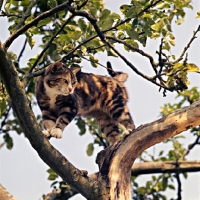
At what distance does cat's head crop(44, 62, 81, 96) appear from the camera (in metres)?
4.85

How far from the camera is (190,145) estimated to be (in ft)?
19.9

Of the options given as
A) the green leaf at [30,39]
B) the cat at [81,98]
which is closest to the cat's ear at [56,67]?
the cat at [81,98]

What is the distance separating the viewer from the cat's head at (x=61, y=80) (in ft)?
15.9

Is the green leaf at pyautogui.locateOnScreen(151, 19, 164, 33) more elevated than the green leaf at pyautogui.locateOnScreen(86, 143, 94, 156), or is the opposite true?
the green leaf at pyautogui.locateOnScreen(86, 143, 94, 156)

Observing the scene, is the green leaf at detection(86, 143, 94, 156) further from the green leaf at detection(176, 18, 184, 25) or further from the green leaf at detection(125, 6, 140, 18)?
the green leaf at detection(125, 6, 140, 18)

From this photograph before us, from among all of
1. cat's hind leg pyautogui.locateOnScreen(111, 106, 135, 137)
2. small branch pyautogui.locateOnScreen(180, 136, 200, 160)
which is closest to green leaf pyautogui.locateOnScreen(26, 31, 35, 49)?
cat's hind leg pyautogui.locateOnScreen(111, 106, 135, 137)

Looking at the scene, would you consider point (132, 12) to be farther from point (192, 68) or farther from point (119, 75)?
point (119, 75)

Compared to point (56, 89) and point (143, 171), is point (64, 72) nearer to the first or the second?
point (56, 89)

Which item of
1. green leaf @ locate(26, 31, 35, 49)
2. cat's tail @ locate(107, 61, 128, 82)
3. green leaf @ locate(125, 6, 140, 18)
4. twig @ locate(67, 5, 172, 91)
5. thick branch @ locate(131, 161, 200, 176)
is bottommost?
twig @ locate(67, 5, 172, 91)

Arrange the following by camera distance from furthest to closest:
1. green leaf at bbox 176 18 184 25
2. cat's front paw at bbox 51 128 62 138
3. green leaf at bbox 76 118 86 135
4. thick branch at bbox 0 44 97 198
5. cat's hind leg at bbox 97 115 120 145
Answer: green leaf at bbox 76 118 86 135 < cat's hind leg at bbox 97 115 120 145 < cat's front paw at bbox 51 128 62 138 < green leaf at bbox 176 18 184 25 < thick branch at bbox 0 44 97 198

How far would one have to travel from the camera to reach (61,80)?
4.97m

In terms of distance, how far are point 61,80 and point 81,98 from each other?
14.1 inches

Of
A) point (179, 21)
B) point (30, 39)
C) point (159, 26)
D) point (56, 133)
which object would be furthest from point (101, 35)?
point (56, 133)

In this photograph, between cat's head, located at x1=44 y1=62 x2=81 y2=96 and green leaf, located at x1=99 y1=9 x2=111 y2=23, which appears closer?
green leaf, located at x1=99 y1=9 x2=111 y2=23
